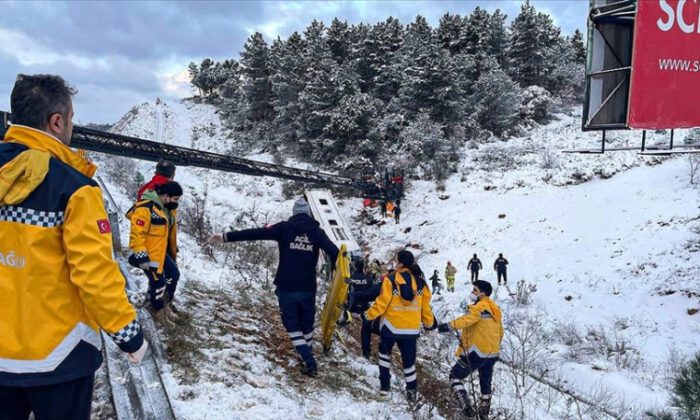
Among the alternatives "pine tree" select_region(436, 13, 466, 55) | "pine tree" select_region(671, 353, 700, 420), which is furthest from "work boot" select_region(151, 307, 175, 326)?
"pine tree" select_region(436, 13, 466, 55)

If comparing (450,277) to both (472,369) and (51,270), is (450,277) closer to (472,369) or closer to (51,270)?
(472,369)

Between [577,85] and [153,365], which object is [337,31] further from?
[153,365]

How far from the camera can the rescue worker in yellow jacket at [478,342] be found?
18.1 ft

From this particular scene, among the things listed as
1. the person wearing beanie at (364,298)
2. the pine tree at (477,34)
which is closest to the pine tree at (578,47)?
the pine tree at (477,34)

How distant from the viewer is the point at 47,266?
2.07 m

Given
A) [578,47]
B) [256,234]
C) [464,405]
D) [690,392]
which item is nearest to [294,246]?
[256,234]

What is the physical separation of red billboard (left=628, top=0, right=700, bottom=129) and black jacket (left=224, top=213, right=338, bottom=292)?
515 cm

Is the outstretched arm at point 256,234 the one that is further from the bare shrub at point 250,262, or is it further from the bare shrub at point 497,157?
the bare shrub at point 497,157

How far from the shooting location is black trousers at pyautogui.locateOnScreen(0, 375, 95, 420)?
2096mm

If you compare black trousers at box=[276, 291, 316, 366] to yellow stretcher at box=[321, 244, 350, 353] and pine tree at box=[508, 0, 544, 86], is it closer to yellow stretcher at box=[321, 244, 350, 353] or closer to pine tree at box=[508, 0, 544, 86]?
yellow stretcher at box=[321, 244, 350, 353]

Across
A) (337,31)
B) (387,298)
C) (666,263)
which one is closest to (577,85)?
(337,31)

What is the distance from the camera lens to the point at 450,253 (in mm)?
20516

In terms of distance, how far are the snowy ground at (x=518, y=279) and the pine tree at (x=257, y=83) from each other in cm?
835

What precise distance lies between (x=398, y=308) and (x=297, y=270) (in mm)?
1309
